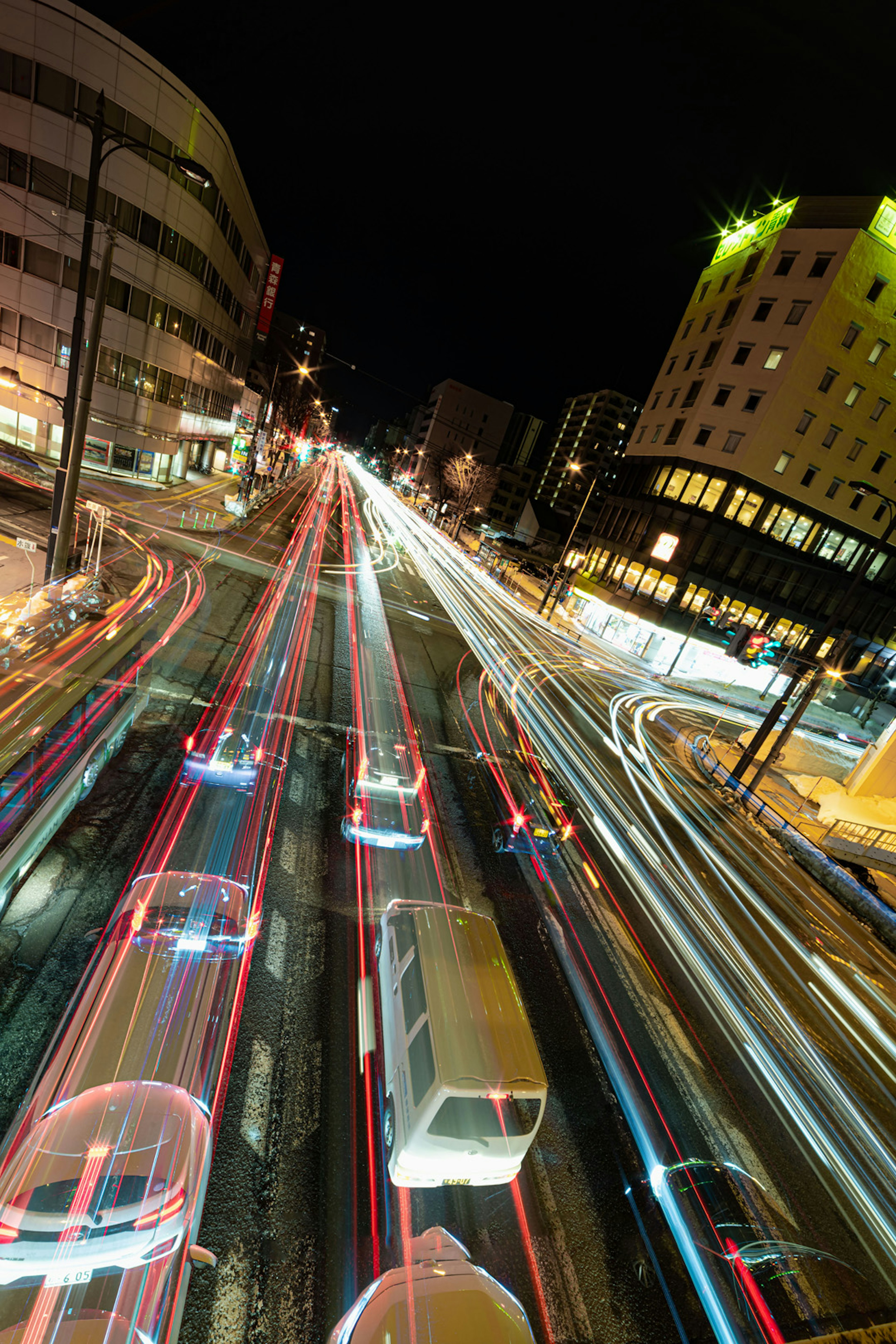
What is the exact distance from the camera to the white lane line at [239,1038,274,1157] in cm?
525

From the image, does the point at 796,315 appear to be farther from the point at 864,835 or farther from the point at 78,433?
the point at 78,433

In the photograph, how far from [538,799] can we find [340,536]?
1160 inches

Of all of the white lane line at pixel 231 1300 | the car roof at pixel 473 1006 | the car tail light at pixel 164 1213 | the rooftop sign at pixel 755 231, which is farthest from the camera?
the rooftop sign at pixel 755 231

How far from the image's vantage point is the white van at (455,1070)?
500 cm

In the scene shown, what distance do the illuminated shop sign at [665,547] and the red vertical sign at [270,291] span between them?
4553cm

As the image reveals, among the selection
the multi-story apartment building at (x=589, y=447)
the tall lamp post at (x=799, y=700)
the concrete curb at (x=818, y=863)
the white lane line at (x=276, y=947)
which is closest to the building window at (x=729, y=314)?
the tall lamp post at (x=799, y=700)

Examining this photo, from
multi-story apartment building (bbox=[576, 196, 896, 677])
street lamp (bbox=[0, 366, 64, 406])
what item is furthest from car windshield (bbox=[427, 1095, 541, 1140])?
multi-story apartment building (bbox=[576, 196, 896, 677])

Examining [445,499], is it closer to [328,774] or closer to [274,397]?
[274,397]

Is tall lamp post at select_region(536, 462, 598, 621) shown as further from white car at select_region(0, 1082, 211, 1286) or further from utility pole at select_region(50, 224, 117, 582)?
white car at select_region(0, 1082, 211, 1286)

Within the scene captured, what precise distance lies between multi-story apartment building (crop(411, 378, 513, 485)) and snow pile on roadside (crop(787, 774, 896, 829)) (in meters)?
125

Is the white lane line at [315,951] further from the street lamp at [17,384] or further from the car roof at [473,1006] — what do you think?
the street lamp at [17,384]

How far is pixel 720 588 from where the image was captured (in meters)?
38.1

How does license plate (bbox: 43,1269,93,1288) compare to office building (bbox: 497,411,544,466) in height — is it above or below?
below

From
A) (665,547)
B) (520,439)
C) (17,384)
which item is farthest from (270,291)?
(520,439)
